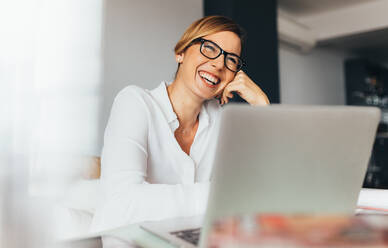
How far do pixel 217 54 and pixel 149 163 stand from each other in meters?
0.48

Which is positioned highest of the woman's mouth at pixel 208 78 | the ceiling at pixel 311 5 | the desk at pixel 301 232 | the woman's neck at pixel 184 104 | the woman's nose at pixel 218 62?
the ceiling at pixel 311 5

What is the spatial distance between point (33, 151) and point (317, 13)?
4252 mm

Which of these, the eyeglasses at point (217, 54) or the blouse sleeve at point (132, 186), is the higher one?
the eyeglasses at point (217, 54)

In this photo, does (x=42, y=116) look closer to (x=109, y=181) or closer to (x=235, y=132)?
(x=109, y=181)

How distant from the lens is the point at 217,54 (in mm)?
1319

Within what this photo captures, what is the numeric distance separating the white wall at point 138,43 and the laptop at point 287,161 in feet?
5.26

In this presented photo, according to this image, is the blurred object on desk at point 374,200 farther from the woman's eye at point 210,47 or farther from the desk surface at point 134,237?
the woman's eye at point 210,47

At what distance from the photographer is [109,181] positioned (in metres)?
0.86

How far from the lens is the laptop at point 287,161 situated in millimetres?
317

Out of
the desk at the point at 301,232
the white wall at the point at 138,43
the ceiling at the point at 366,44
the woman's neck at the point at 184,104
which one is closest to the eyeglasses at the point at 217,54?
the woman's neck at the point at 184,104

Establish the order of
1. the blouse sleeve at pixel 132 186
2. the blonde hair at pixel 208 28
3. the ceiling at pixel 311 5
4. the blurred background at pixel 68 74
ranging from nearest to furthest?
1. the blouse sleeve at pixel 132 186
2. the blonde hair at pixel 208 28
3. the blurred background at pixel 68 74
4. the ceiling at pixel 311 5

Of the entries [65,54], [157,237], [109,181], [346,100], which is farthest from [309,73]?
[157,237]

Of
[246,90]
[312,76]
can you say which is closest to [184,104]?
[246,90]

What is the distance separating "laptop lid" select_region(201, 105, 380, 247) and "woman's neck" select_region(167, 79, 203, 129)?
88 centimetres
